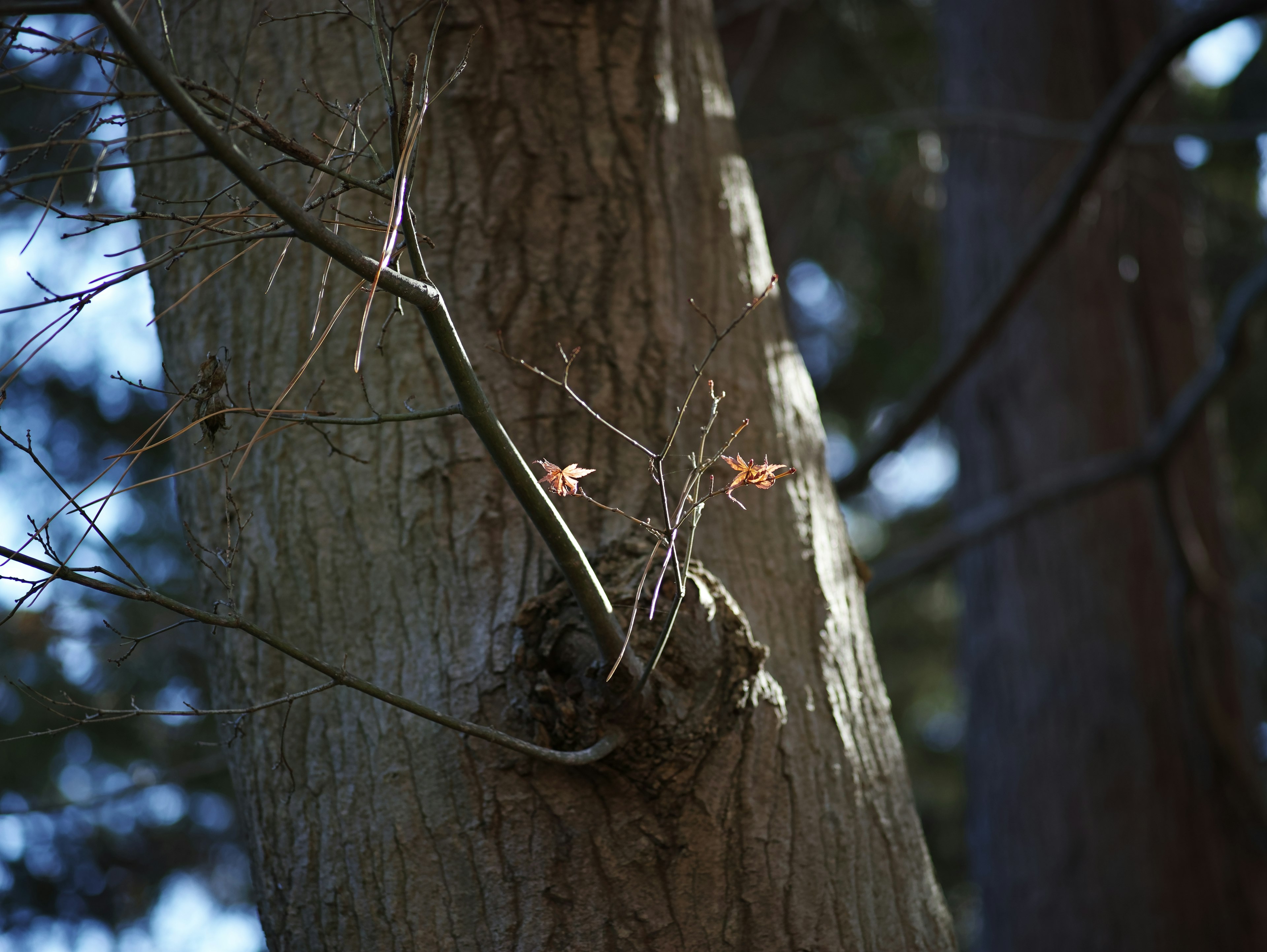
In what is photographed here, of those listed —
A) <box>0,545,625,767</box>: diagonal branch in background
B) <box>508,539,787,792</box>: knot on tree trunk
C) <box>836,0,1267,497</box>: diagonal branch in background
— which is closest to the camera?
<box>0,545,625,767</box>: diagonal branch in background

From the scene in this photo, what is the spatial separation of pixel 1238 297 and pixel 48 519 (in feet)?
8.92

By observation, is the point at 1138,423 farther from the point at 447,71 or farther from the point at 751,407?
the point at 447,71

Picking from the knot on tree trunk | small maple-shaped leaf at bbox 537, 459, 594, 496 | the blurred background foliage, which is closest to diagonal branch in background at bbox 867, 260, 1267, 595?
the blurred background foliage

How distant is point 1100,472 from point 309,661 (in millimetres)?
2767

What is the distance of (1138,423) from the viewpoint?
4004mm

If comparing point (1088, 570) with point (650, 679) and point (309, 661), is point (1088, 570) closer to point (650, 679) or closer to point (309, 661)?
point (650, 679)

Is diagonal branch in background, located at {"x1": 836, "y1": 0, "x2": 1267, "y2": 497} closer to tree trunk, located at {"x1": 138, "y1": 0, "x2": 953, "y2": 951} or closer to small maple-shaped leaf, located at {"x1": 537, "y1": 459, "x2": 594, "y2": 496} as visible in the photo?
tree trunk, located at {"x1": 138, "y1": 0, "x2": 953, "y2": 951}

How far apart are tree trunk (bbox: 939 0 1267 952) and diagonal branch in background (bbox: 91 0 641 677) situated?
8.42 feet

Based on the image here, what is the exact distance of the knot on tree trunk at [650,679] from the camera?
1116 millimetres

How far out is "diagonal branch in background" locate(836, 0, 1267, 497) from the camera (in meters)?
2.03

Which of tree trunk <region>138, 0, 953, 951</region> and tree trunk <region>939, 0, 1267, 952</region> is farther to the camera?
tree trunk <region>939, 0, 1267, 952</region>

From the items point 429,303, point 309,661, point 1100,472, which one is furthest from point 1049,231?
point 309,661

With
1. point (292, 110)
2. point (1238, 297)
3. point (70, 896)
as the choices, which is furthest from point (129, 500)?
point (1238, 297)

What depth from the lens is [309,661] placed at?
2.86 feet
